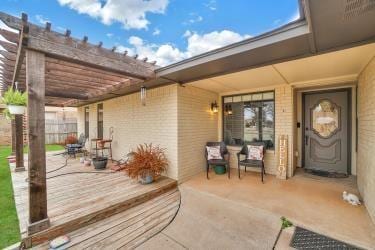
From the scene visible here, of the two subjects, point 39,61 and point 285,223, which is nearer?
point 39,61

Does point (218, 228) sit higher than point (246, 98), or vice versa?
point (246, 98)

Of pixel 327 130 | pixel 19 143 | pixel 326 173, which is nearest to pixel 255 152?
pixel 326 173

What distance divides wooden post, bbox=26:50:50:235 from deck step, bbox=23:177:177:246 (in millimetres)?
103

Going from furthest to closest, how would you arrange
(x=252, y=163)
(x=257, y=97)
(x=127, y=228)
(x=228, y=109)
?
(x=228, y=109) < (x=257, y=97) < (x=252, y=163) < (x=127, y=228)

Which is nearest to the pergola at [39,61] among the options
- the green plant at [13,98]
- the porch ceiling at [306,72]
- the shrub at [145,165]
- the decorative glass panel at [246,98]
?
the green plant at [13,98]

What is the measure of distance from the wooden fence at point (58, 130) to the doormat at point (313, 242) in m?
13.1

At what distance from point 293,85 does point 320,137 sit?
5.67ft

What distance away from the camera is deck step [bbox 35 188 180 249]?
2.21 meters

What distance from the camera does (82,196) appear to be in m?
3.26

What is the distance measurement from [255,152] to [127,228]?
316 cm

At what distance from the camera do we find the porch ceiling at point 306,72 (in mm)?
2582

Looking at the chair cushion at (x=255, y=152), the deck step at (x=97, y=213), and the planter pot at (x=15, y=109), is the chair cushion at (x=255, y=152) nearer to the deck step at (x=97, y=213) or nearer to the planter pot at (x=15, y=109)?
the deck step at (x=97, y=213)

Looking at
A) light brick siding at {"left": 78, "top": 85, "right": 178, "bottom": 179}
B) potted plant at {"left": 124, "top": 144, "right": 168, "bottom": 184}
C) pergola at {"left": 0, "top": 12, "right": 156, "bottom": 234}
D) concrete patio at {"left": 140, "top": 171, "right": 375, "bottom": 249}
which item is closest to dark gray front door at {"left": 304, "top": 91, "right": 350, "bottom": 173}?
concrete patio at {"left": 140, "top": 171, "right": 375, "bottom": 249}

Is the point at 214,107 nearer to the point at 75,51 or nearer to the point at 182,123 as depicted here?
the point at 182,123
